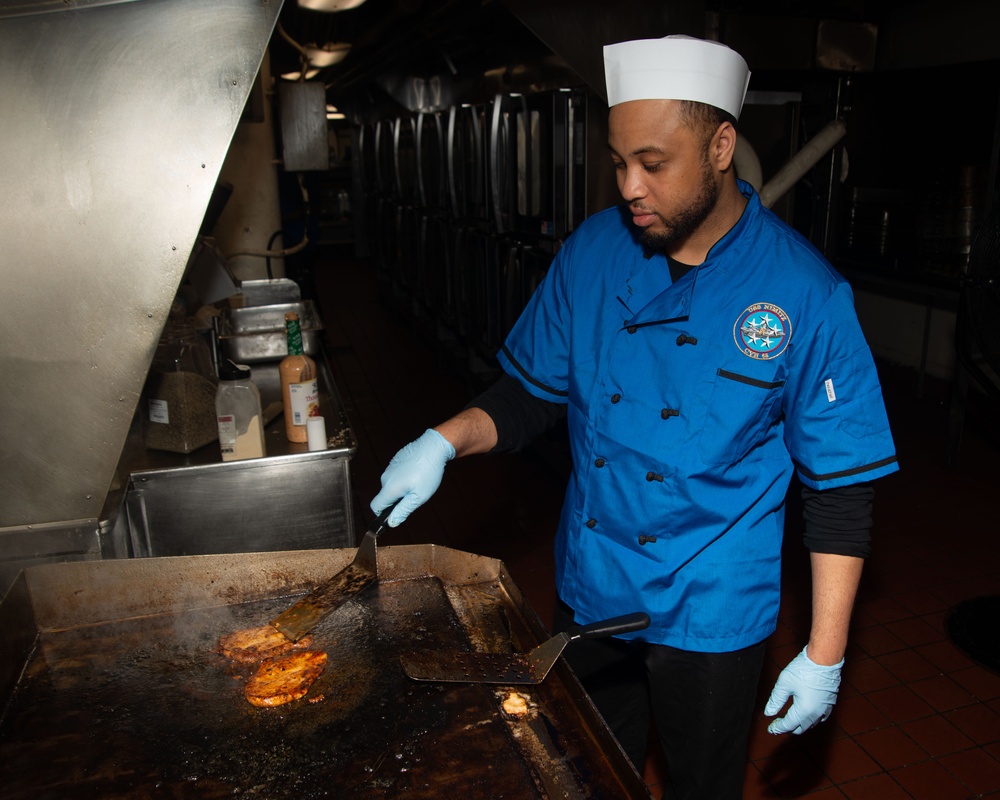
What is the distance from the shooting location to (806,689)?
152 cm

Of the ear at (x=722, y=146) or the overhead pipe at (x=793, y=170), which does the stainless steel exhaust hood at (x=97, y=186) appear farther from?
the overhead pipe at (x=793, y=170)

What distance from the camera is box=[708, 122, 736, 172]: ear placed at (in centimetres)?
154

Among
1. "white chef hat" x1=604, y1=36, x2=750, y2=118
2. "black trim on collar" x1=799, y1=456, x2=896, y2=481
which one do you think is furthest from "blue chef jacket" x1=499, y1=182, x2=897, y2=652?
"white chef hat" x1=604, y1=36, x2=750, y2=118

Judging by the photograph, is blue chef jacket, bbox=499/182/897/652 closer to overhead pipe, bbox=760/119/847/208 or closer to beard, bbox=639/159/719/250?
beard, bbox=639/159/719/250

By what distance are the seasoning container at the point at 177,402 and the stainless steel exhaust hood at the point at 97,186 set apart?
678 millimetres

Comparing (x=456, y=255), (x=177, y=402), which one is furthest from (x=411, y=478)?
(x=456, y=255)

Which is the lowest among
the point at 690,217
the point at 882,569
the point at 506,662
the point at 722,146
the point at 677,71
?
the point at 882,569

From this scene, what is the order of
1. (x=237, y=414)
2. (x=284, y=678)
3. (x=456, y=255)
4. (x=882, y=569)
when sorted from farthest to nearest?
(x=456, y=255)
(x=882, y=569)
(x=237, y=414)
(x=284, y=678)

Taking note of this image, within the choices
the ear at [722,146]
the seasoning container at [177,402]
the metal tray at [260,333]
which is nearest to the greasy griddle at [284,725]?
the seasoning container at [177,402]

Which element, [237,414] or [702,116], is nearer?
[702,116]

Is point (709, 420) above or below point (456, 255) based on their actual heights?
above

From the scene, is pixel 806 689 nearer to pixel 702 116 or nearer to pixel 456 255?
pixel 702 116

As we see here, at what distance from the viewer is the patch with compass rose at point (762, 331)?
1.52 m

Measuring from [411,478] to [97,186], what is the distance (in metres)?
0.82
